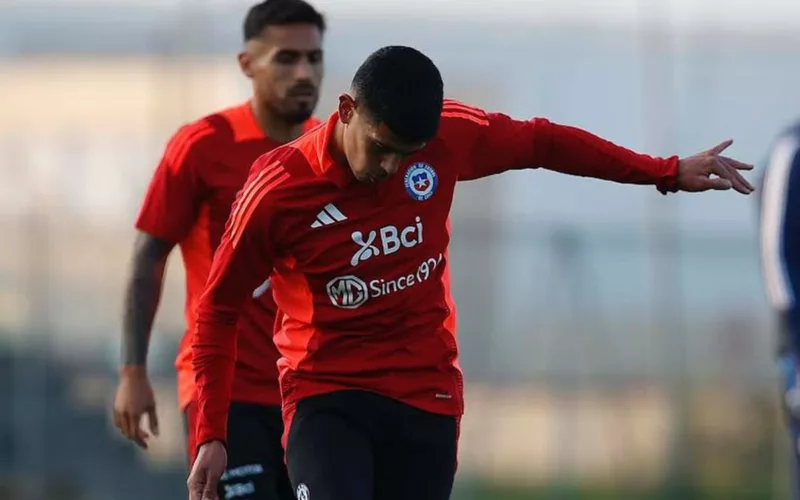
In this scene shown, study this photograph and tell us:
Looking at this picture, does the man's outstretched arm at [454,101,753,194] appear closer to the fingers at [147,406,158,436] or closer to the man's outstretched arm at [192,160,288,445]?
the man's outstretched arm at [192,160,288,445]

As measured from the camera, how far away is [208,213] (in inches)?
270

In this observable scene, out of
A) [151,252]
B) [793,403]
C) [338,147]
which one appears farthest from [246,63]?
[793,403]

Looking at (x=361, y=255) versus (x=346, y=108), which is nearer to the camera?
(x=346, y=108)

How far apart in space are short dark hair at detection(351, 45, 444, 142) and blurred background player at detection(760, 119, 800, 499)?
2753 mm

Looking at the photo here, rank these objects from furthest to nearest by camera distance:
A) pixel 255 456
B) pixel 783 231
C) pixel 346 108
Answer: pixel 783 231
pixel 255 456
pixel 346 108

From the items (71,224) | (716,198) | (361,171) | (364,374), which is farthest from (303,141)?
(716,198)

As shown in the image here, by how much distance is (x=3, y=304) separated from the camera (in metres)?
14.7

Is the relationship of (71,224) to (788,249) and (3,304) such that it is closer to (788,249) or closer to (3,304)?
(3,304)

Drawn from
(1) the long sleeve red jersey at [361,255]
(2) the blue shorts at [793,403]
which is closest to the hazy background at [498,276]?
(2) the blue shorts at [793,403]

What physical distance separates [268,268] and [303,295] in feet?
0.54

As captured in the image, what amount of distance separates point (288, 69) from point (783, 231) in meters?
2.13

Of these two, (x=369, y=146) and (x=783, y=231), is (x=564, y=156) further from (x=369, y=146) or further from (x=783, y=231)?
(x=783, y=231)

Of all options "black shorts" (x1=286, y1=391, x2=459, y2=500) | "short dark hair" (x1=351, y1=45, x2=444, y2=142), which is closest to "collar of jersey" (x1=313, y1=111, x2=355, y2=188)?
"short dark hair" (x1=351, y1=45, x2=444, y2=142)

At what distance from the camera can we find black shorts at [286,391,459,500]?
220 inches
